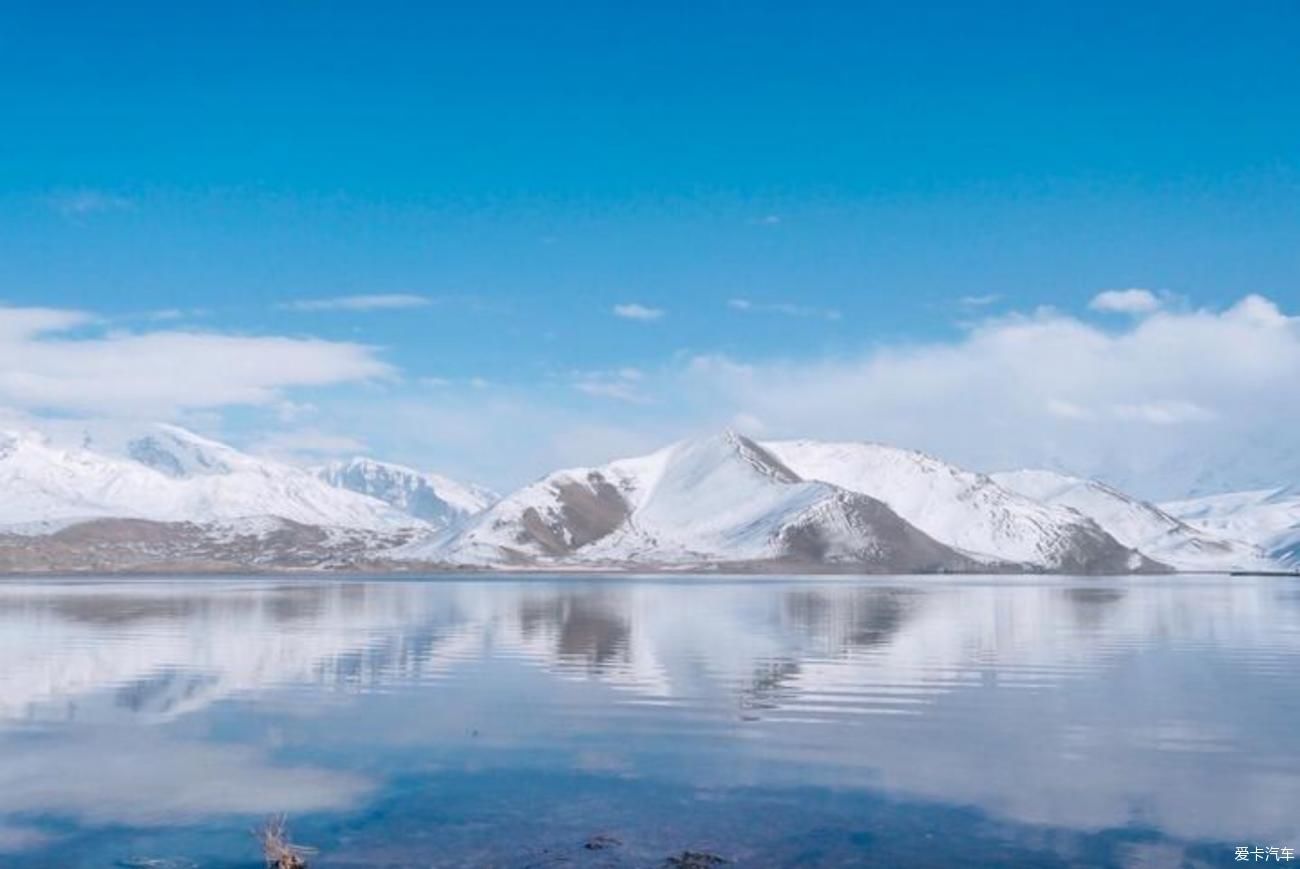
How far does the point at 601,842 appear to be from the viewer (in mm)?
26078

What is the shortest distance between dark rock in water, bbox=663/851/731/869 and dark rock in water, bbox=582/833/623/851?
5.01 feet

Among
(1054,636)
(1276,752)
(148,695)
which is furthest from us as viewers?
(1054,636)

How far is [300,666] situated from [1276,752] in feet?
139

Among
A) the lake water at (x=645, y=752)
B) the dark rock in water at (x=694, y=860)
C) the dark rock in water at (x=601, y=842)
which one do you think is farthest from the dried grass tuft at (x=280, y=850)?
the dark rock in water at (x=694, y=860)

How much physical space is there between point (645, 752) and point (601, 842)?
35.5ft

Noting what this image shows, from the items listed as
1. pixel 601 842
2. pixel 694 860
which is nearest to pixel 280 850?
pixel 601 842

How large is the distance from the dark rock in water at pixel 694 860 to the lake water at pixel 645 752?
431 millimetres

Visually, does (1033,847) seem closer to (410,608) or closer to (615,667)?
(615,667)

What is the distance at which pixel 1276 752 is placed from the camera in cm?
3759

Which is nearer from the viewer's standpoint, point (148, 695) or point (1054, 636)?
point (148, 695)

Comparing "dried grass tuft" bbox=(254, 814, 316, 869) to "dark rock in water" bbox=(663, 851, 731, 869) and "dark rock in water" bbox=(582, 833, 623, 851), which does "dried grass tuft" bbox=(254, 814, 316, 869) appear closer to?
"dark rock in water" bbox=(582, 833, 623, 851)

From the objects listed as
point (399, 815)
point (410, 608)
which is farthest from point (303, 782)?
point (410, 608)

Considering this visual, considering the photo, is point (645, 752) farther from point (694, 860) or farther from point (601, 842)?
point (694, 860)

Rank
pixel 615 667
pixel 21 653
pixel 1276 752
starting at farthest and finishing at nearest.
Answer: pixel 21 653 → pixel 615 667 → pixel 1276 752
